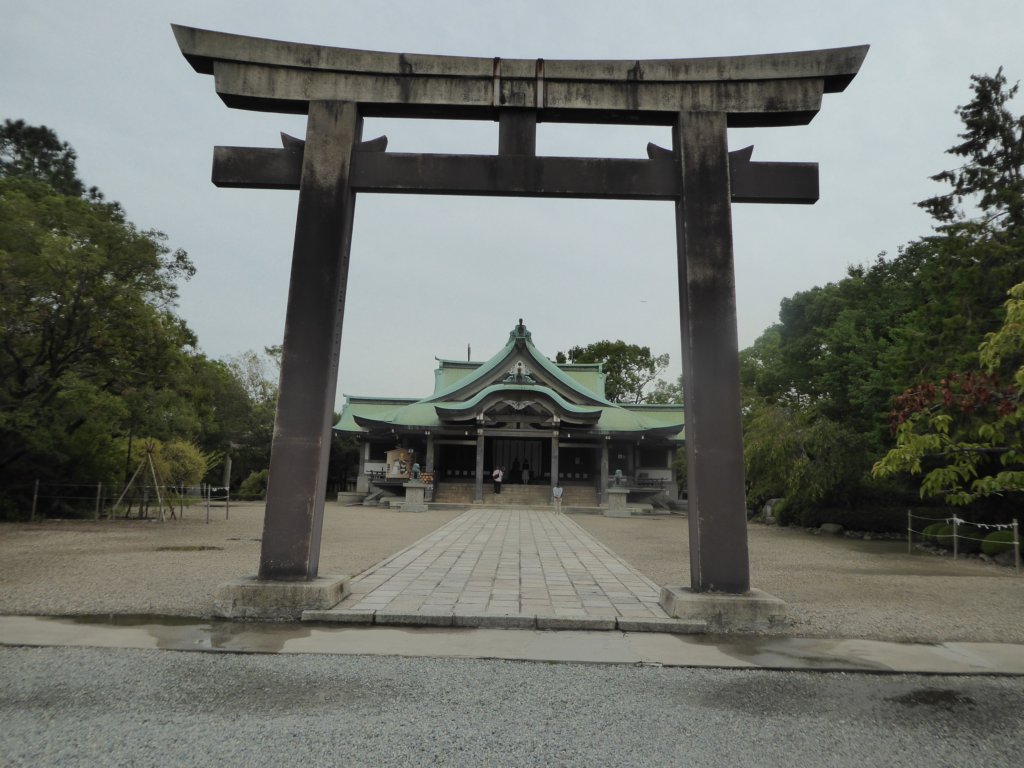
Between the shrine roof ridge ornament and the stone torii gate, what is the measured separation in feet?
0.04

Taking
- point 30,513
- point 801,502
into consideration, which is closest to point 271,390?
point 30,513

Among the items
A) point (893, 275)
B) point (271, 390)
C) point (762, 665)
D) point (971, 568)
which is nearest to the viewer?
point (762, 665)

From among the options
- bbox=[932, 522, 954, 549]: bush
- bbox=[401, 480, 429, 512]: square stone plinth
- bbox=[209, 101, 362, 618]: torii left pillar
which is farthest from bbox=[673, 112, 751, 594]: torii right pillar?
bbox=[401, 480, 429, 512]: square stone plinth

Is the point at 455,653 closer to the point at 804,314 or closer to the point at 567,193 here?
the point at 567,193

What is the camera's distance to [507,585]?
24.6ft

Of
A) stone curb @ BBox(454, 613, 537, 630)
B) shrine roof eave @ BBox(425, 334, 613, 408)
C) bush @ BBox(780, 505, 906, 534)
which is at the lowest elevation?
stone curb @ BBox(454, 613, 537, 630)

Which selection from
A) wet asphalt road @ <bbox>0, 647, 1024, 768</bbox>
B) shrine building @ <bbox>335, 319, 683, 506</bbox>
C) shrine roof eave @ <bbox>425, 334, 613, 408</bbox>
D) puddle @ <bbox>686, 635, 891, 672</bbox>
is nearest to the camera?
wet asphalt road @ <bbox>0, 647, 1024, 768</bbox>

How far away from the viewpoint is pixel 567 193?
20.3 feet

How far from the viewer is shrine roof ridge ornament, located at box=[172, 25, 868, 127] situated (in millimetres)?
6113

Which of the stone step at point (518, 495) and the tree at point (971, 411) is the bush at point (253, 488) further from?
the tree at point (971, 411)

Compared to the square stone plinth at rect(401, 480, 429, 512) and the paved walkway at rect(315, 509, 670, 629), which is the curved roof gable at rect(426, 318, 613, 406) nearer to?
the square stone plinth at rect(401, 480, 429, 512)

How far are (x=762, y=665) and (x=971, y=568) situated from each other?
940 cm

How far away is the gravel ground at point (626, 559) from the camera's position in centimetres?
615

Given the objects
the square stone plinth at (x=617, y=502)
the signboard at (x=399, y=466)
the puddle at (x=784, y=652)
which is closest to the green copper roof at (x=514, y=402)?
the signboard at (x=399, y=466)
